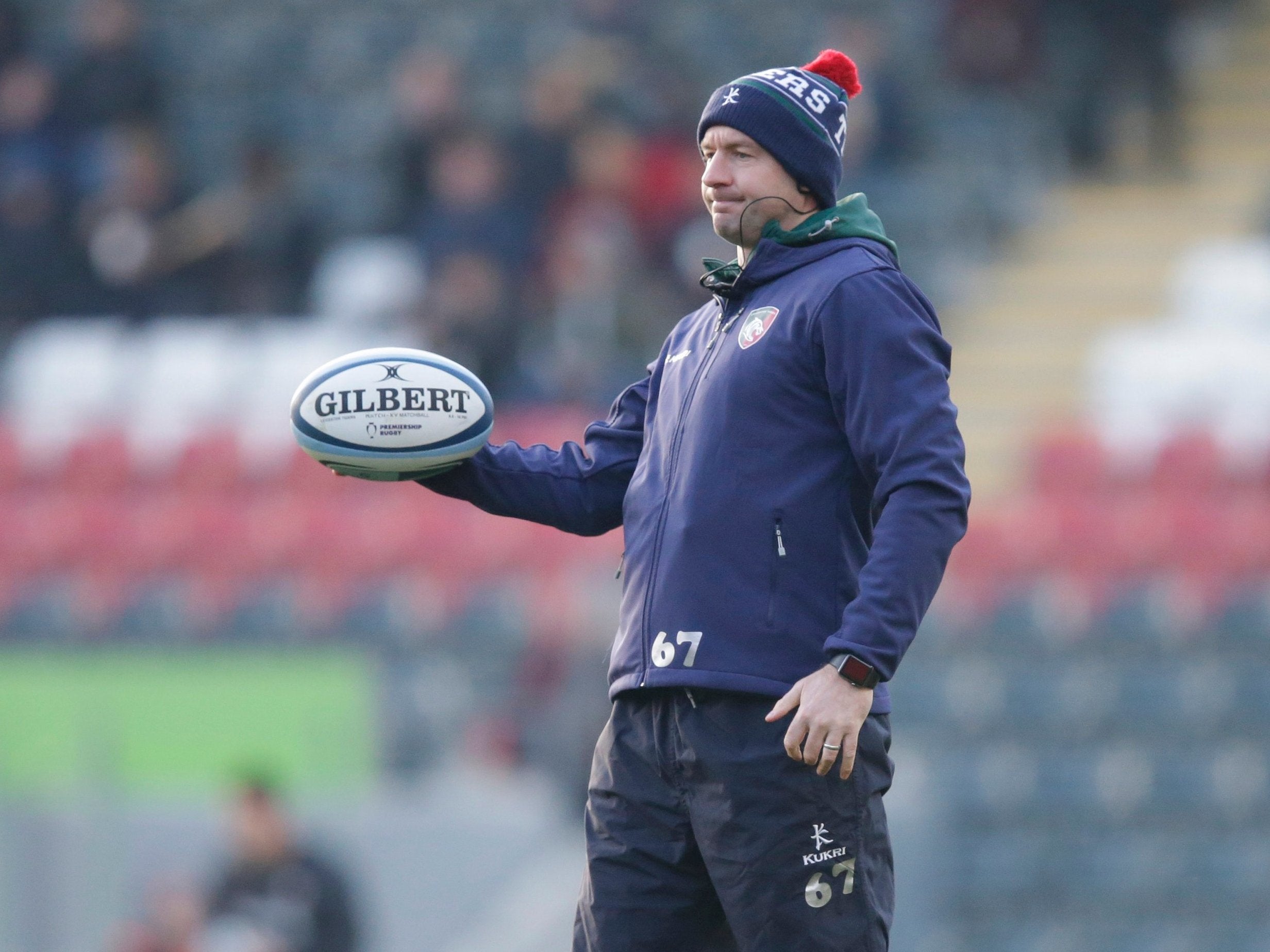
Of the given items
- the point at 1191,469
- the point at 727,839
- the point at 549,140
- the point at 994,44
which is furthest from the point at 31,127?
the point at 727,839

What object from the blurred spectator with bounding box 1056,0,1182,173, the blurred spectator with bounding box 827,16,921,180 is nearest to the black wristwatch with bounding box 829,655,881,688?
the blurred spectator with bounding box 827,16,921,180

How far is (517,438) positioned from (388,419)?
5570 mm

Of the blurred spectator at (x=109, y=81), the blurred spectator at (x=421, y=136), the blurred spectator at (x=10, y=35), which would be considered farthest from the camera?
the blurred spectator at (x=10, y=35)

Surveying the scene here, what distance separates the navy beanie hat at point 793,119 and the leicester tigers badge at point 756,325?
222 mm

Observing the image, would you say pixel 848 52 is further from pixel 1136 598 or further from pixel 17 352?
pixel 17 352

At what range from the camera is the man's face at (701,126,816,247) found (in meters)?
3.18

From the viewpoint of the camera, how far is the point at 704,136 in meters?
3.25

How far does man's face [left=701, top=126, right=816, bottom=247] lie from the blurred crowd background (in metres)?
4.03

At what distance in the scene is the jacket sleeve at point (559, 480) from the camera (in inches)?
135

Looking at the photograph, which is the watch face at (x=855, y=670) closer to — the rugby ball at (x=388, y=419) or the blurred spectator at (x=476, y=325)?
the rugby ball at (x=388, y=419)

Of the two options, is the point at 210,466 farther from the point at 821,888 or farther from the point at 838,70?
the point at 821,888

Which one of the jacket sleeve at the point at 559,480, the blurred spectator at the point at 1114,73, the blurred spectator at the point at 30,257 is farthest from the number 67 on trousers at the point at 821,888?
the blurred spectator at the point at 1114,73

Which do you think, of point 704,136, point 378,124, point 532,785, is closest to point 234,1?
point 378,124

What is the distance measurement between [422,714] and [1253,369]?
4.11 m
